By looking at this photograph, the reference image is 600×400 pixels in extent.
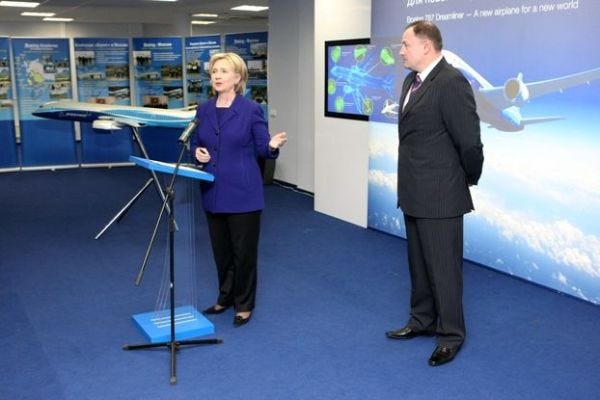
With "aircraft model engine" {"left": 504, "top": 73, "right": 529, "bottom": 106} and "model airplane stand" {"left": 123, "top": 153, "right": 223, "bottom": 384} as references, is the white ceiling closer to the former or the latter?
"aircraft model engine" {"left": 504, "top": 73, "right": 529, "bottom": 106}

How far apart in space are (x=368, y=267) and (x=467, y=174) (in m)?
1.88

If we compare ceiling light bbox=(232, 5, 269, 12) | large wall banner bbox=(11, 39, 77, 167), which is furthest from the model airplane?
ceiling light bbox=(232, 5, 269, 12)

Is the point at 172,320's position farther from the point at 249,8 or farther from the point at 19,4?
the point at 249,8

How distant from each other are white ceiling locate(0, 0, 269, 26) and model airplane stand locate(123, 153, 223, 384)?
27.0ft

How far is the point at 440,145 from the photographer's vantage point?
115 inches

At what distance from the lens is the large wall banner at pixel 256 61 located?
8320mm

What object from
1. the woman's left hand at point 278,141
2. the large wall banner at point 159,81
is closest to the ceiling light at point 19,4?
A: the large wall banner at point 159,81

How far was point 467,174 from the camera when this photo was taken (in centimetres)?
296

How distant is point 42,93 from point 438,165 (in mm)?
7939

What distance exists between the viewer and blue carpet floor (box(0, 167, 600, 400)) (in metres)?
2.92

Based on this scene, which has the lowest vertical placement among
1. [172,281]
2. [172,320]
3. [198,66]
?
[172,320]

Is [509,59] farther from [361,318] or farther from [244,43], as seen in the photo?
[244,43]

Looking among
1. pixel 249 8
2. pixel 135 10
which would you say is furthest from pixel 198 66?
pixel 135 10

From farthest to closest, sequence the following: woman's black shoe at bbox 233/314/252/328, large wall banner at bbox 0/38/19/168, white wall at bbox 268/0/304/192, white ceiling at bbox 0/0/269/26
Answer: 1. white ceiling at bbox 0/0/269/26
2. large wall banner at bbox 0/38/19/168
3. white wall at bbox 268/0/304/192
4. woman's black shoe at bbox 233/314/252/328
